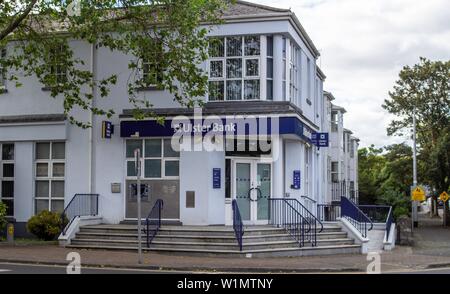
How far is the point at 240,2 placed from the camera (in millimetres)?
23641

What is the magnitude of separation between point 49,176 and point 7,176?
179cm

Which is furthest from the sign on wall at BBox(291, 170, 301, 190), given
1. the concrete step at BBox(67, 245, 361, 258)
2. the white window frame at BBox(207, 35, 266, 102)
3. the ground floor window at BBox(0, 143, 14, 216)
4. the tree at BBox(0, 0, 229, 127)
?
the ground floor window at BBox(0, 143, 14, 216)

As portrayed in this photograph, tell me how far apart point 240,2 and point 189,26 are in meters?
5.62

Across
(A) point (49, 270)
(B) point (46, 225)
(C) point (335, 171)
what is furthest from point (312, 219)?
Result: (C) point (335, 171)

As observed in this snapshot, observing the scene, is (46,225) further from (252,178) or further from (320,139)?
(320,139)

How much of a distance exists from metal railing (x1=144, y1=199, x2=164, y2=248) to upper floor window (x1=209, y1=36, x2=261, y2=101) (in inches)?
169

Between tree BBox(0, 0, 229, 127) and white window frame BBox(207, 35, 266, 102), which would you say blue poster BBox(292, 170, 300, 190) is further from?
tree BBox(0, 0, 229, 127)

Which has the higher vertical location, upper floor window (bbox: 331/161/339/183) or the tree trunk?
upper floor window (bbox: 331/161/339/183)

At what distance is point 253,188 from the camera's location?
873 inches

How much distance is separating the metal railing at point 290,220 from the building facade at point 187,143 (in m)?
0.59

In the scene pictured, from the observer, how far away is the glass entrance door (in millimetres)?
22078
